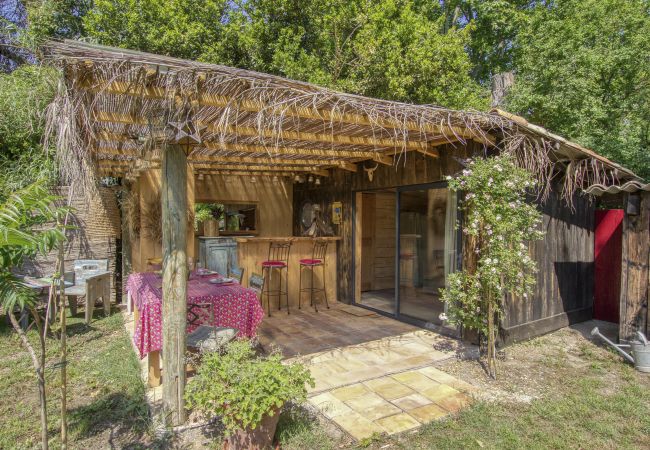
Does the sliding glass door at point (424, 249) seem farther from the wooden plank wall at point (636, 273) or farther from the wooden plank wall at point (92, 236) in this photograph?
the wooden plank wall at point (92, 236)

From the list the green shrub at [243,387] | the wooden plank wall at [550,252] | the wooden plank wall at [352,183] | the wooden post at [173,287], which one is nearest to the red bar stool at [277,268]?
the wooden plank wall at [352,183]

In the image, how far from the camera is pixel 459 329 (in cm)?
466

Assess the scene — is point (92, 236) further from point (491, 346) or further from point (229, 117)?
point (491, 346)

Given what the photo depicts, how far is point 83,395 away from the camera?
3371 millimetres

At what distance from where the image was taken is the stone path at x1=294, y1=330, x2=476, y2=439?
115 inches

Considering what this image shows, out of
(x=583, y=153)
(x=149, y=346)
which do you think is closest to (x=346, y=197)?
(x=583, y=153)

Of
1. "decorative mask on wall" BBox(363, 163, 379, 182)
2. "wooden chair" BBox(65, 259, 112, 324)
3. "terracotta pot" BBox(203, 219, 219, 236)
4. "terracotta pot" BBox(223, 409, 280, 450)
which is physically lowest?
"terracotta pot" BBox(223, 409, 280, 450)

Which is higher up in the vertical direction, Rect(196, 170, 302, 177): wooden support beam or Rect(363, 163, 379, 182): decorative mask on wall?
Rect(196, 170, 302, 177): wooden support beam

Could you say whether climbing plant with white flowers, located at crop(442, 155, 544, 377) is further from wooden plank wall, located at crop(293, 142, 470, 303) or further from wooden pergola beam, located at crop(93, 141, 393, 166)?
wooden pergola beam, located at crop(93, 141, 393, 166)

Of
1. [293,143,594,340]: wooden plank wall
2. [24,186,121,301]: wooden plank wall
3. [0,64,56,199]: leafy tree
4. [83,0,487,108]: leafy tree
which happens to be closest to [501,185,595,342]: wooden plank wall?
[293,143,594,340]: wooden plank wall

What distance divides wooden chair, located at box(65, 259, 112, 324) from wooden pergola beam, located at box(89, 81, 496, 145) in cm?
415

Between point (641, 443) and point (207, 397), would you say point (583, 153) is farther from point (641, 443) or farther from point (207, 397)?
point (207, 397)

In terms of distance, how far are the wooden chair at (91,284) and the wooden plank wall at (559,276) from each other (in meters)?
5.73

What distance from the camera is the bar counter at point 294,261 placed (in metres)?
6.09
